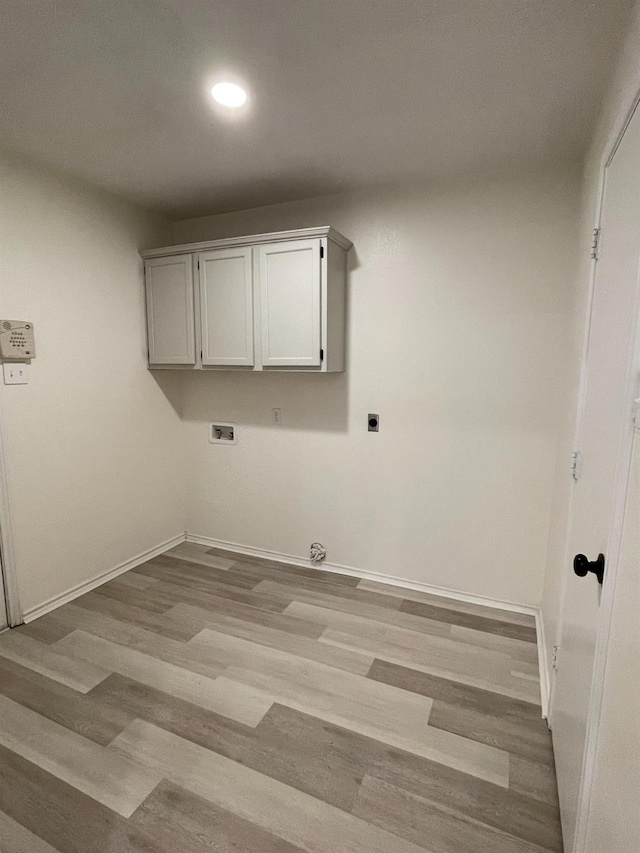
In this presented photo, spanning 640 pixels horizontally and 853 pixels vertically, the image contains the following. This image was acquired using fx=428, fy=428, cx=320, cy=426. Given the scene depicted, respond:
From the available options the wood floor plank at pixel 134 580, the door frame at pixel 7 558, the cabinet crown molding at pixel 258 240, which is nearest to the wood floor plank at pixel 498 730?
the wood floor plank at pixel 134 580

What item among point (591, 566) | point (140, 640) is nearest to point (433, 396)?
point (591, 566)

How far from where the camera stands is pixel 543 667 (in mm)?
2080

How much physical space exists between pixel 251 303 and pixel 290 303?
0.28 meters

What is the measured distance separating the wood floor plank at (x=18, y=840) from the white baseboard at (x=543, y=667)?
1877 mm

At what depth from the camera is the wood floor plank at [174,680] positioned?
6.14ft

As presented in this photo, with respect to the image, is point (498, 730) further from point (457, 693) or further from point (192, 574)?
point (192, 574)

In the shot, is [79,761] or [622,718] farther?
[79,761]

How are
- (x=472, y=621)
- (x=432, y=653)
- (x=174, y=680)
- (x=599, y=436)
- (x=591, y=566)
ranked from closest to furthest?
(x=591, y=566)
(x=599, y=436)
(x=174, y=680)
(x=432, y=653)
(x=472, y=621)

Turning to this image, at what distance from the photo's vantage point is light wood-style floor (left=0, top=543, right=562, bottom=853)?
1.38 meters

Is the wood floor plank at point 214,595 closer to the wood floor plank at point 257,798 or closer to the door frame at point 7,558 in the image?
the door frame at point 7,558

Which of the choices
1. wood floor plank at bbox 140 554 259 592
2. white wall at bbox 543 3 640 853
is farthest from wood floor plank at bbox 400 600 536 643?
white wall at bbox 543 3 640 853

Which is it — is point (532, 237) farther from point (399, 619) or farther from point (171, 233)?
point (171, 233)

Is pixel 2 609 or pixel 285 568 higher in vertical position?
pixel 2 609

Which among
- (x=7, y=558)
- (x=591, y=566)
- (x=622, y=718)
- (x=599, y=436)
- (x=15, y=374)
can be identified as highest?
(x=15, y=374)
